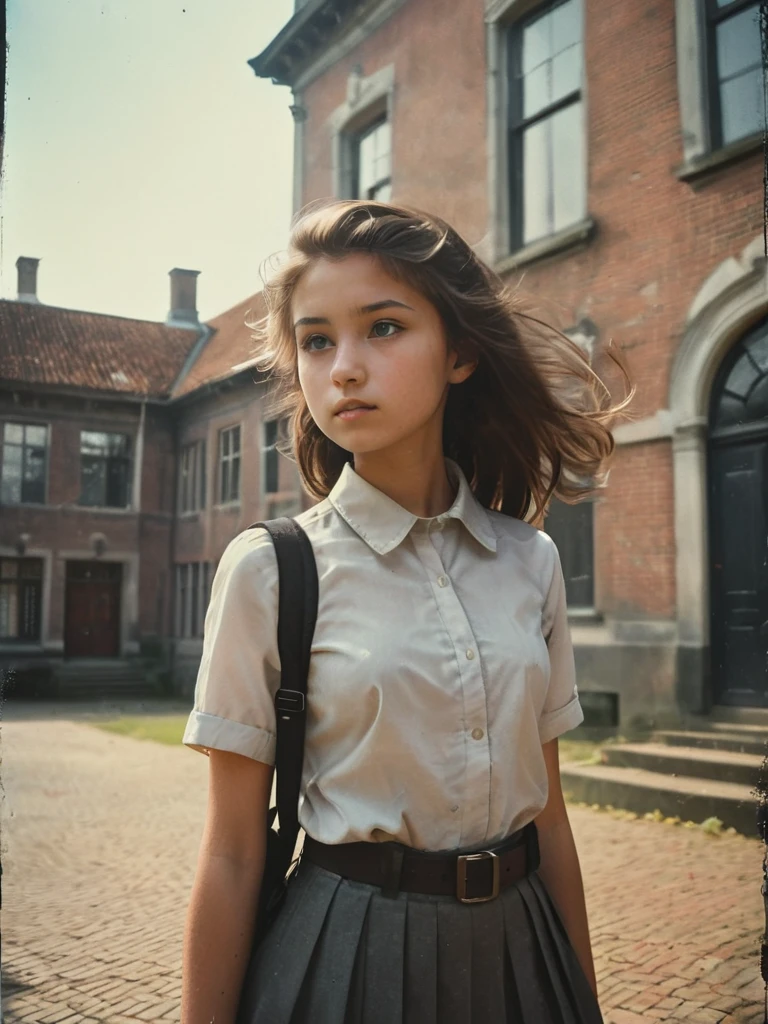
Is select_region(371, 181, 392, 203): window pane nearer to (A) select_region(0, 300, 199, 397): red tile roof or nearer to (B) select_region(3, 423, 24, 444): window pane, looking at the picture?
(A) select_region(0, 300, 199, 397): red tile roof

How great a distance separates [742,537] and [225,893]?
1.58 metres

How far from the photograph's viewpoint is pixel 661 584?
7.75 feet

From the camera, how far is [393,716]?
1.13 m

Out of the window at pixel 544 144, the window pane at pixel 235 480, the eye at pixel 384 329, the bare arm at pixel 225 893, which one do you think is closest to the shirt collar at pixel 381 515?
the eye at pixel 384 329

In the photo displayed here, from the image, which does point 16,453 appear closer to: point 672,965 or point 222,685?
point 222,685

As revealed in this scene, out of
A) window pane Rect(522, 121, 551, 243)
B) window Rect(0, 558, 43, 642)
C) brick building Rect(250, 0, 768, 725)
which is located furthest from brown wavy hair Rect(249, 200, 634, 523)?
window pane Rect(522, 121, 551, 243)

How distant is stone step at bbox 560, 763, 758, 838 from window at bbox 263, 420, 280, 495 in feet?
4.00

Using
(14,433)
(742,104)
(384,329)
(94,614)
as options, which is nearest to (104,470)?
(14,433)

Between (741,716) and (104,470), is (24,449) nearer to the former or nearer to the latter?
(104,470)

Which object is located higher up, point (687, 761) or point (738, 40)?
point (738, 40)

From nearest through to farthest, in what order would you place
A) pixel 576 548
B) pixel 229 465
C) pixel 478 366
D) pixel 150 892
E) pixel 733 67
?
pixel 478 366, pixel 733 67, pixel 150 892, pixel 229 465, pixel 576 548

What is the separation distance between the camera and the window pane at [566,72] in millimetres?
2384

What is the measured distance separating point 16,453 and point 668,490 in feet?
5.92

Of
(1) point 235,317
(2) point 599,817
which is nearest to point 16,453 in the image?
(1) point 235,317
